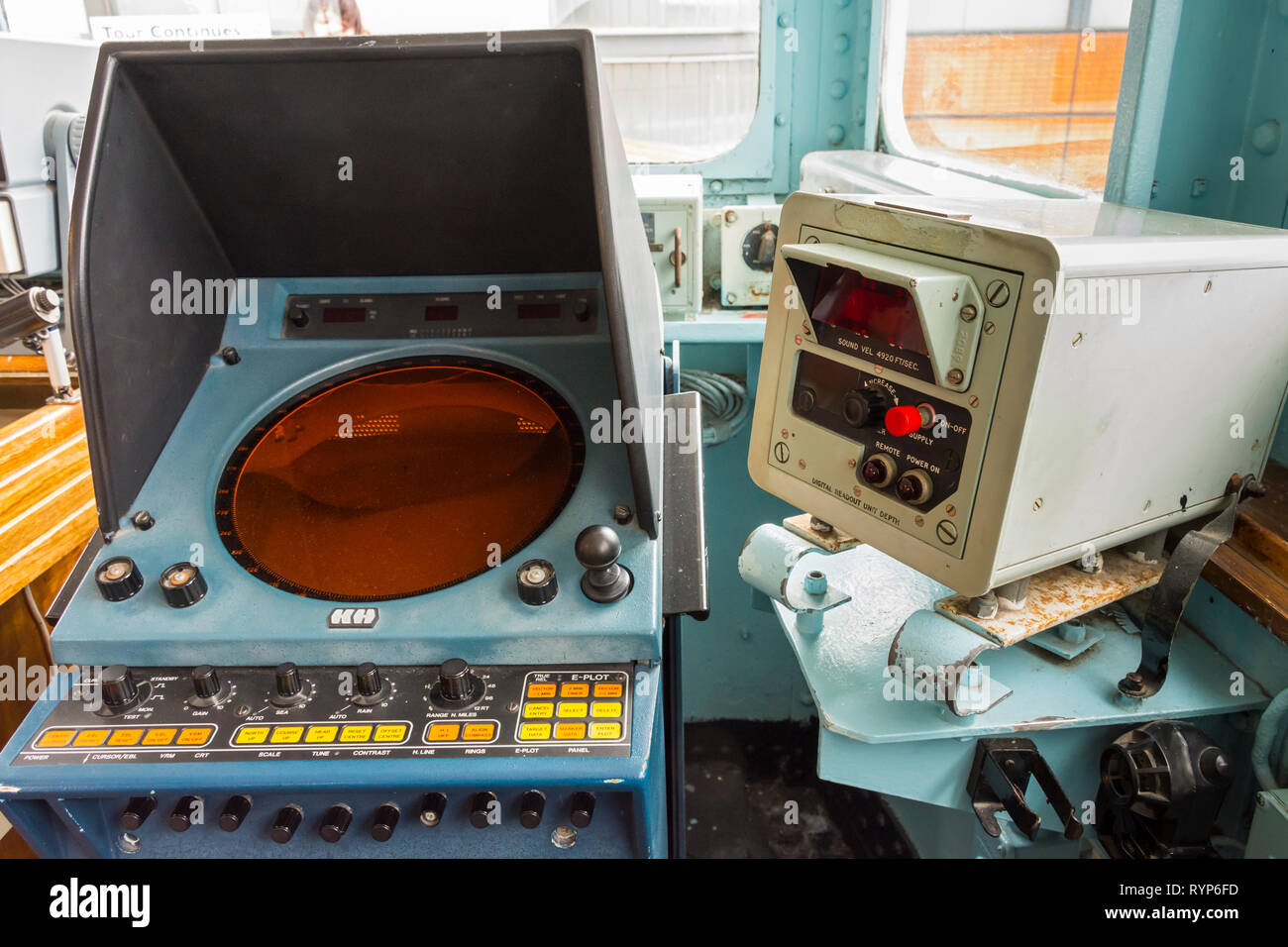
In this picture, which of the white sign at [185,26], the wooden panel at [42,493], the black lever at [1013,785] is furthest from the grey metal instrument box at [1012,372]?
the white sign at [185,26]

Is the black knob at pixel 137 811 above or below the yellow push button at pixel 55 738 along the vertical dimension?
below

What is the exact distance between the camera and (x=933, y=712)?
3.96 feet

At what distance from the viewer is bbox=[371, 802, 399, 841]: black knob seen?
0.93 m

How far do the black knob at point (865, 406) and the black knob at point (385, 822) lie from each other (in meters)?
0.82

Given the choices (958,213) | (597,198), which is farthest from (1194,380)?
(597,198)

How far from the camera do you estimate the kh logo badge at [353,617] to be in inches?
39.7

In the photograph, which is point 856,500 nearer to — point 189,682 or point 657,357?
point 657,357

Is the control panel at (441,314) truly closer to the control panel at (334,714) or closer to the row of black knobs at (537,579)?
the row of black knobs at (537,579)

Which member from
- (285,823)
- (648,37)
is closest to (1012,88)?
(648,37)

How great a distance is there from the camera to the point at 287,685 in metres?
0.96

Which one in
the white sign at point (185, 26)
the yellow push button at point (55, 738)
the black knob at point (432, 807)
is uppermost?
the white sign at point (185, 26)

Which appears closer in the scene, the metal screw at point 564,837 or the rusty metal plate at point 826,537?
the metal screw at point 564,837

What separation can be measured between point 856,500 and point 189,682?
967 mm

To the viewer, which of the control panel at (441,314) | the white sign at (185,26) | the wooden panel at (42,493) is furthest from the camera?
the white sign at (185,26)
